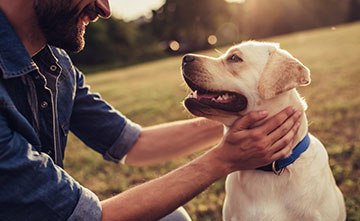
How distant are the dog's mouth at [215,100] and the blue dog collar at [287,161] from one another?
46cm

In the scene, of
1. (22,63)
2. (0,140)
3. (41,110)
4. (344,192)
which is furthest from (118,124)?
(344,192)

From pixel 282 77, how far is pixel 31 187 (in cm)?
173

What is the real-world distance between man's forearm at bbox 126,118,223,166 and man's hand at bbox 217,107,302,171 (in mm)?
713

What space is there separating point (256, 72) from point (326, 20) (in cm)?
4625

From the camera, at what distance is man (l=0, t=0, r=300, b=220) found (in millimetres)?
1692

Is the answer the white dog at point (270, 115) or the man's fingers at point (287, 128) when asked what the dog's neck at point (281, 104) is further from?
the man's fingers at point (287, 128)

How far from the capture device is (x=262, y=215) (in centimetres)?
237

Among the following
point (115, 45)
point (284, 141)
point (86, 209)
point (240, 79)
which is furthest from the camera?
point (115, 45)

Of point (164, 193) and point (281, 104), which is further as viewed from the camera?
point (281, 104)

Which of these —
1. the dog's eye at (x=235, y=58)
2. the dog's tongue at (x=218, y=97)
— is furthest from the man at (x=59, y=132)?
the dog's eye at (x=235, y=58)

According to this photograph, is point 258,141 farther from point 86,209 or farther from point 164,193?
point 86,209

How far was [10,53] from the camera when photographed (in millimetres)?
1854

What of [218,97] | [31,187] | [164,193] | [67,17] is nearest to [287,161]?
[218,97]

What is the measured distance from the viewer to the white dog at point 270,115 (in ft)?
7.70
